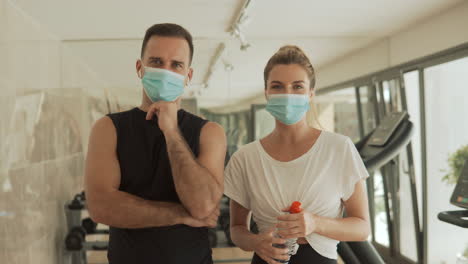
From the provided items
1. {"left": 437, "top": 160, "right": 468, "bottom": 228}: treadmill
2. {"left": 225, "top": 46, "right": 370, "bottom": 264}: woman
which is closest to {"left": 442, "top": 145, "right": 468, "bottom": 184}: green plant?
{"left": 437, "top": 160, "right": 468, "bottom": 228}: treadmill

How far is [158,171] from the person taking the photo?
128cm

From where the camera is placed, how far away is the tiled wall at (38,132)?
97.3 inches

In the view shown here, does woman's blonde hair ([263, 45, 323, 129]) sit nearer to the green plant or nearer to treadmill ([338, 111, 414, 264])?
treadmill ([338, 111, 414, 264])

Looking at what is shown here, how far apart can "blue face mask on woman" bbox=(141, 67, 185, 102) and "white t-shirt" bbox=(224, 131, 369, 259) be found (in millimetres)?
359

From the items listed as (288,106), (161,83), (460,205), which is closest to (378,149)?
(460,205)

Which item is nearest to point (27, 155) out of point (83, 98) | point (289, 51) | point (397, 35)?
point (83, 98)

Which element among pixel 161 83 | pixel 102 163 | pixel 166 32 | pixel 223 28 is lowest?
pixel 102 163

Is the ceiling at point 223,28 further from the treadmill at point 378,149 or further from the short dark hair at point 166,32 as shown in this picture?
the short dark hair at point 166,32

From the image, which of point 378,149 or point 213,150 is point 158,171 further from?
point 378,149

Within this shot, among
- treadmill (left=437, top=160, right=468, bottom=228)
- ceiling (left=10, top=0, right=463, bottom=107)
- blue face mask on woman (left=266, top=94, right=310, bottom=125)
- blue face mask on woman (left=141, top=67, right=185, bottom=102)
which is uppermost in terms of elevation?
ceiling (left=10, top=0, right=463, bottom=107)

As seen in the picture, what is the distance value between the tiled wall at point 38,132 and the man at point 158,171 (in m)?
1.45

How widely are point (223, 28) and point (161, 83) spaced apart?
8.19ft

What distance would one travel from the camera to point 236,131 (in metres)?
4.01

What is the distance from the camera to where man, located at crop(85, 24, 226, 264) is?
48.2 inches
